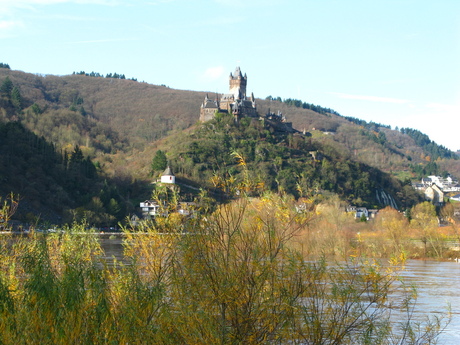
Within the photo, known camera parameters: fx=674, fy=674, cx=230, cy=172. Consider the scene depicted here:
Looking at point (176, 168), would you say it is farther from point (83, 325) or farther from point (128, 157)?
point (83, 325)

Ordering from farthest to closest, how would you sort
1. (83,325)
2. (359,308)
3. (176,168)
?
(176,168) → (359,308) → (83,325)

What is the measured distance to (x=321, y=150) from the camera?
13850cm

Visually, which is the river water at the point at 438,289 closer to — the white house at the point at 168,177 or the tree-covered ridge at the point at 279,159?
the tree-covered ridge at the point at 279,159

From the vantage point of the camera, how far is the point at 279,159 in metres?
121

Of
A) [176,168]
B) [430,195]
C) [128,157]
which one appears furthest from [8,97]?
[430,195]

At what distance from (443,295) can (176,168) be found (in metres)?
90.0

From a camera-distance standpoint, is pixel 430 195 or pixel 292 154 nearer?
pixel 292 154

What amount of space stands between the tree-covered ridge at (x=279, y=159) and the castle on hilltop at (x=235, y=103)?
151 inches

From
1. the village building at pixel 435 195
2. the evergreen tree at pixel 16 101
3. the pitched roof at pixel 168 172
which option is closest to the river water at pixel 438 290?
the pitched roof at pixel 168 172

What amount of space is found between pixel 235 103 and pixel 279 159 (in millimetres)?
22721

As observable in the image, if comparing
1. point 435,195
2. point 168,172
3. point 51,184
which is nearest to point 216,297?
point 51,184

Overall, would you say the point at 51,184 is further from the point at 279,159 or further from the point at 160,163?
the point at 279,159

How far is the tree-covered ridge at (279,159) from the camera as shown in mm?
116938

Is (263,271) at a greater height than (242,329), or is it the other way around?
(263,271)
